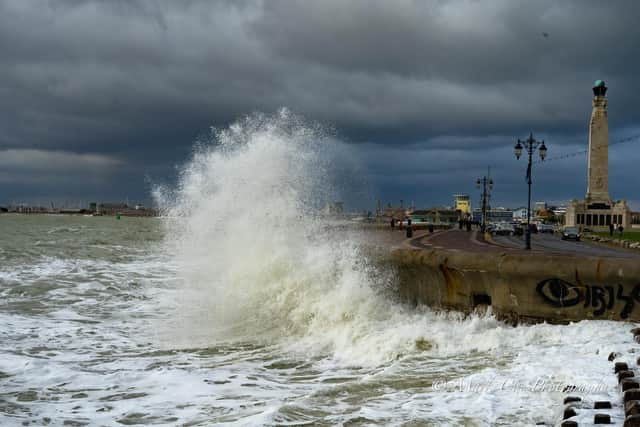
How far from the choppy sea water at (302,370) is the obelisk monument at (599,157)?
63.1 m

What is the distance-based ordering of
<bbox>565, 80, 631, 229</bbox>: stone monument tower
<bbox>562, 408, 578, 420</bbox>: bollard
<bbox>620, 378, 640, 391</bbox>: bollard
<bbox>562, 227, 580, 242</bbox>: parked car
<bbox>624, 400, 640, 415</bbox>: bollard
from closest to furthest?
<bbox>624, 400, 640, 415</bbox>: bollard < <bbox>562, 408, 578, 420</bbox>: bollard < <bbox>620, 378, 640, 391</bbox>: bollard < <bbox>562, 227, 580, 242</bbox>: parked car < <bbox>565, 80, 631, 229</bbox>: stone monument tower

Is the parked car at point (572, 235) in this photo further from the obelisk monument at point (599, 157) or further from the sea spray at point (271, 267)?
the obelisk monument at point (599, 157)

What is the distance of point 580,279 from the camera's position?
8031 mm

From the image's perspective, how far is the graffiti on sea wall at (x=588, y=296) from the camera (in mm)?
7676

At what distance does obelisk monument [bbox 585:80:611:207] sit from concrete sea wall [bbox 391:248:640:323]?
62.4 meters

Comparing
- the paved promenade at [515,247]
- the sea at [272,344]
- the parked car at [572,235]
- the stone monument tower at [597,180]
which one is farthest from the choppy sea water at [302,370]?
the stone monument tower at [597,180]

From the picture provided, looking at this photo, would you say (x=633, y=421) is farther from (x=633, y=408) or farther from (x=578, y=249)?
(x=578, y=249)

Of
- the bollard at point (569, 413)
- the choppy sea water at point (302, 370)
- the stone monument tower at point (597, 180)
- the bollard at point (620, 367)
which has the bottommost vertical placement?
the choppy sea water at point (302, 370)

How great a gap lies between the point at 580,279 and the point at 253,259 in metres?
7.83

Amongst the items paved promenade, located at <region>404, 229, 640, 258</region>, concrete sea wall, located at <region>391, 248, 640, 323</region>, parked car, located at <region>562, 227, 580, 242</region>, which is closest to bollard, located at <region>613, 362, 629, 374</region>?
concrete sea wall, located at <region>391, 248, 640, 323</region>

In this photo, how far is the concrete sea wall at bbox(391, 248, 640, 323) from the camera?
777 centimetres

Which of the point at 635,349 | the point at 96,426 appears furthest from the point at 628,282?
the point at 96,426

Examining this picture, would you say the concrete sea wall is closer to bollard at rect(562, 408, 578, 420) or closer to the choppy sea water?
the choppy sea water

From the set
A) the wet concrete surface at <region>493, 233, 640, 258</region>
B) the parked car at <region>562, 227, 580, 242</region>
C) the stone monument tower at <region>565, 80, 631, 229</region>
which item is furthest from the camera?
the stone monument tower at <region>565, 80, 631, 229</region>
